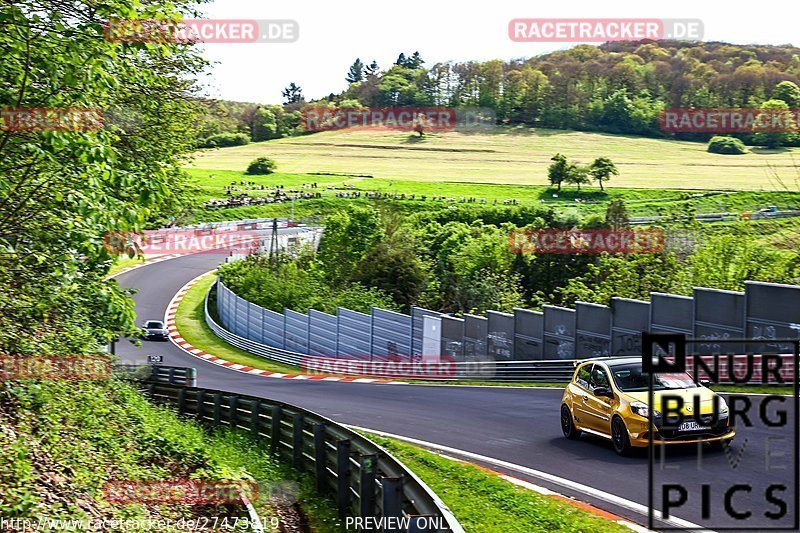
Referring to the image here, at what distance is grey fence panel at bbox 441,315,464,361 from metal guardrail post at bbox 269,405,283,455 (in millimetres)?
18770

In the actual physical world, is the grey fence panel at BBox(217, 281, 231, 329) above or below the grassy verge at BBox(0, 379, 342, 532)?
below

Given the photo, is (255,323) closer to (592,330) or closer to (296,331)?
(296,331)

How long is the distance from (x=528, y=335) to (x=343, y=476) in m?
19.3

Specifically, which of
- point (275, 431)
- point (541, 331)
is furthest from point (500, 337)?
point (275, 431)

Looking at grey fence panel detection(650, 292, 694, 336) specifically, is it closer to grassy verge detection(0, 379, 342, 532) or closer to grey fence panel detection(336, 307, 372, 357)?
grassy verge detection(0, 379, 342, 532)

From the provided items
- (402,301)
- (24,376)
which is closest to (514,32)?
(24,376)

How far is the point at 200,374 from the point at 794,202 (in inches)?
2691

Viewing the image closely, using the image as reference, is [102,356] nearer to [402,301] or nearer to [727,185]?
[402,301]

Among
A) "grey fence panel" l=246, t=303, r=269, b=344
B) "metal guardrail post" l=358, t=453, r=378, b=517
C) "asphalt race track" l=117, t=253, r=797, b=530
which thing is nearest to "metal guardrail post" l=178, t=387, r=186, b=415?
"asphalt race track" l=117, t=253, r=797, b=530

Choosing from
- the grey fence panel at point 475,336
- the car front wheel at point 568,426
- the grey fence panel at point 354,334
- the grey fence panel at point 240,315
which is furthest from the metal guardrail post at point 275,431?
the grey fence panel at point 240,315

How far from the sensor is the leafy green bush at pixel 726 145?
109 meters

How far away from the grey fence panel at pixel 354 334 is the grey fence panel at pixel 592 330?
16014 millimetres

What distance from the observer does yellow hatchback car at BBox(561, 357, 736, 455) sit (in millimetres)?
13023

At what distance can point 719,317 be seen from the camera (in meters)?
23.2
